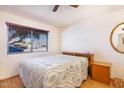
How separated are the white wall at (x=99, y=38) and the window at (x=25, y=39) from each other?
124 cm

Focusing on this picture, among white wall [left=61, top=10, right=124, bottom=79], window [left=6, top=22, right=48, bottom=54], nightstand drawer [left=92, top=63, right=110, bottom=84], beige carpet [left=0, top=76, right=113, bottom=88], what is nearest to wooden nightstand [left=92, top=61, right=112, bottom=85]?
nightstand drawer [left=92, top=63, right=110, bottom=84]

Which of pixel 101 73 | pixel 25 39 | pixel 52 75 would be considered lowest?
pixel 101 73

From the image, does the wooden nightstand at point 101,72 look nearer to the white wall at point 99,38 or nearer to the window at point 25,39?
the white wall at point 99,38

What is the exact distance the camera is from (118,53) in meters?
2.96

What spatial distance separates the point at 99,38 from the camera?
339 cm

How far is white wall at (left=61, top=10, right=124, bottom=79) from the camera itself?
299cm

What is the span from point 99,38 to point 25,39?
2.70m

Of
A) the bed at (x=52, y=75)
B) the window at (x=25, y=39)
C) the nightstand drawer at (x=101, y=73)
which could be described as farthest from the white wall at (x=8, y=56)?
the nightstand drawer at (x=101, y=73)

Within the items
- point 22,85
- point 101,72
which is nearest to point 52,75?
point 22,85

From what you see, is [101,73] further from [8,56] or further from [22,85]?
[8,56]

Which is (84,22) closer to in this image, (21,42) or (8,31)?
(21,42)

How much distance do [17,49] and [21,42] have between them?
29cm
